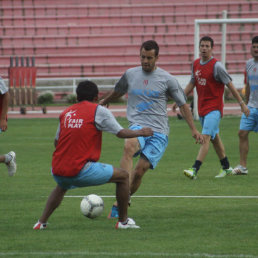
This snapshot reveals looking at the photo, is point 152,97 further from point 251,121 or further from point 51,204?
point 251,121

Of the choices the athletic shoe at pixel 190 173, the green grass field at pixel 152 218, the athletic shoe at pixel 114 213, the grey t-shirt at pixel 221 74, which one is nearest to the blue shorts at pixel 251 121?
the green grass field at pixel 152 218

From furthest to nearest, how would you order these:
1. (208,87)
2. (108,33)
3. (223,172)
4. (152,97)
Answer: (108,33)
(223,172)
(208,87)
(152,97)

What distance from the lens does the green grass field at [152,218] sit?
645 centimetres

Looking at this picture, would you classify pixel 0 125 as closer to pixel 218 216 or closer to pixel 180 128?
pixel 218 216

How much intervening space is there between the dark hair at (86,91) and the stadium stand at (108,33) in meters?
26.9

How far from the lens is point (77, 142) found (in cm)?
707

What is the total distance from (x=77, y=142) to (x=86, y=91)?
1.67 feet

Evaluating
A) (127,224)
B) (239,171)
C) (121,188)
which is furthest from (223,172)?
(121,188)

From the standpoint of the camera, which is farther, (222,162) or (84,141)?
(222,162)

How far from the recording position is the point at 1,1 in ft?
121

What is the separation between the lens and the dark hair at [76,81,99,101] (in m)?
7.21

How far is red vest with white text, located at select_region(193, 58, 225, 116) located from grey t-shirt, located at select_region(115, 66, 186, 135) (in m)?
2.84

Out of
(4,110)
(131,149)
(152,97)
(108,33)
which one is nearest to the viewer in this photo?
(131,149)

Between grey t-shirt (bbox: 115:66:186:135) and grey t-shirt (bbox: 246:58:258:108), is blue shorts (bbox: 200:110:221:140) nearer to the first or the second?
grey t-shirt (bbox: 246:58:258:108)
